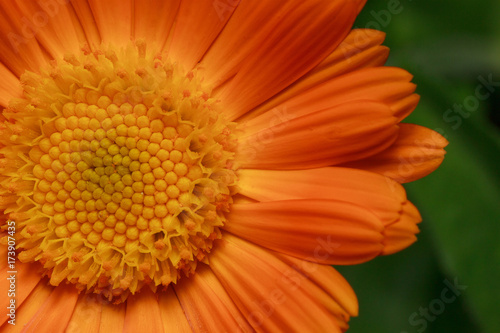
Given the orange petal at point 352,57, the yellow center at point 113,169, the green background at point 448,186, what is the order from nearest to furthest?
the orange petal at point 352,57 → the yellow center at point 113,169 → the green background at point 448,186

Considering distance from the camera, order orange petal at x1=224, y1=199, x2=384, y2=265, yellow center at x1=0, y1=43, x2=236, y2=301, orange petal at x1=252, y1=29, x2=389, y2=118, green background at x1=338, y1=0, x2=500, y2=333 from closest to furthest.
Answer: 1. orange petal at x1=224, y1=199, x2=384, y2=265
2. orange petal at x1=252, y1=29, x2=389, y2=118
3. yellow center at x1=0, y1=43, x2=236, y2=301
4. green background at x1=338, y1=0, x2=500, y2=333

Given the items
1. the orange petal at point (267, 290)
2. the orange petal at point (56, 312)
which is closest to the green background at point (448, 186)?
the orange petal at point (267, 290)

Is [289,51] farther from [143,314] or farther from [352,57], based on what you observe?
[143,314]

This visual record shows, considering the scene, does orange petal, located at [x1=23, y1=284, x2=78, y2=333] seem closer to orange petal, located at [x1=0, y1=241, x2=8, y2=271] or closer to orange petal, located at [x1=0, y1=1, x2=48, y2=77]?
orange petal, located at [x1=0, y1=241, x2=8, y2=271]

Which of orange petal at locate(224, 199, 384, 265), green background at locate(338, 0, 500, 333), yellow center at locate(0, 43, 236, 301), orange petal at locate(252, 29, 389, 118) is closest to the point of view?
orange petal at locate(224, 199, 384, 265)

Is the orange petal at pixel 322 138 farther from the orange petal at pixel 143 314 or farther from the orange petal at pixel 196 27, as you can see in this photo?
the orange petal at pixel 143 314

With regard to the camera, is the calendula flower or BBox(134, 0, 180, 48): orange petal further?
BBox(134, 0, 180, 48): orange petal

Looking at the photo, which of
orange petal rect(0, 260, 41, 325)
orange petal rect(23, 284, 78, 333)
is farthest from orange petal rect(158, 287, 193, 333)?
orange petal rect(0, 260, 41, 325)
